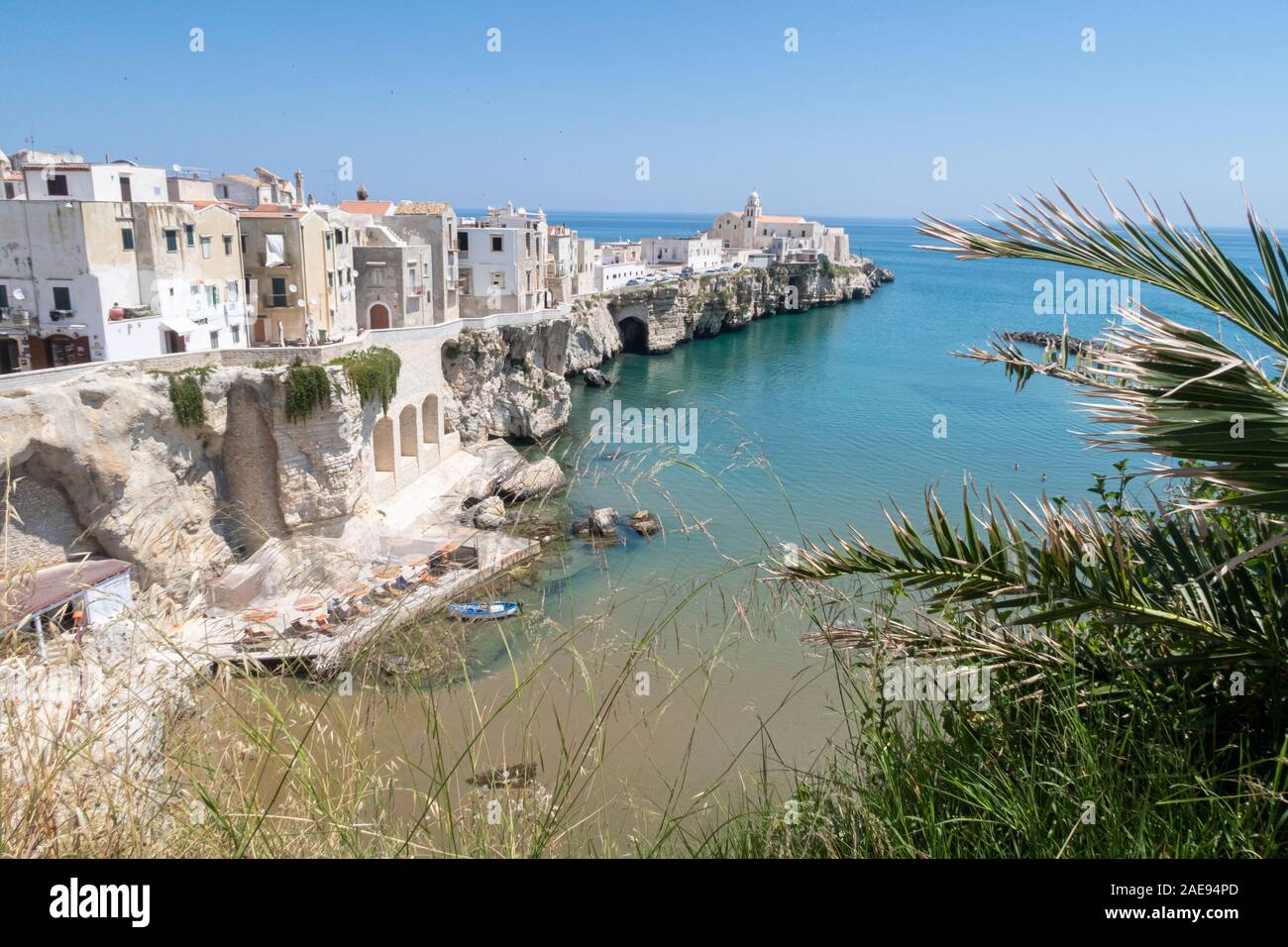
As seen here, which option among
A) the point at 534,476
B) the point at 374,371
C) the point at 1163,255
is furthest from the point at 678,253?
the point at 1163,255

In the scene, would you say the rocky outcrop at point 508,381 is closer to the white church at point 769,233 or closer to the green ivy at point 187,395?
the green ivy at point 187,395

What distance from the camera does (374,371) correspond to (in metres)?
20.3

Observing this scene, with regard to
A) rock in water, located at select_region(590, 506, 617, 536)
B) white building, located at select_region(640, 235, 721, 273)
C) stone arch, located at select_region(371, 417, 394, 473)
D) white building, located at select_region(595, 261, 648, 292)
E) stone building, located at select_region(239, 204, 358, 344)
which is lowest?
rock in water, located at select_region(590, 506, 617, 536)

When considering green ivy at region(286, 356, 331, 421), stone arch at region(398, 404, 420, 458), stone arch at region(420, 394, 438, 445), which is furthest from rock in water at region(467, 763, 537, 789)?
stone arch at region(420, 394, 438, 445)

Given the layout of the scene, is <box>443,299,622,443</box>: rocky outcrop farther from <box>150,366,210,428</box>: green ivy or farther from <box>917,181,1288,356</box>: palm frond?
<box>917,181,1288,356</box>: palm frond

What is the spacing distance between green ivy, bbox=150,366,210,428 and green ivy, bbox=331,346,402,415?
3.07 meters

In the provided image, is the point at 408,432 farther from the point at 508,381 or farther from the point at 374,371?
the point at 508,381

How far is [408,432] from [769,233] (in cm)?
6414

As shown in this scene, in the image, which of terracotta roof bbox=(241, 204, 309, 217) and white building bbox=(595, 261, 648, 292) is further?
white building bbox=(595, 261, 648, 292)

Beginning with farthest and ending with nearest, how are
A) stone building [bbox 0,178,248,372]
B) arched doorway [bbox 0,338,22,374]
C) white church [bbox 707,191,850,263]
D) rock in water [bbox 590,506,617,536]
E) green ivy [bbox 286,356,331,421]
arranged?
white church [bbox 707,191,850,263] → rock in water [bbox 590,506,617,536] → green ivy [bbox 286,356,331,421] → arched doorway [bbox 0,338,22,374] → stone building [bbox 0,178,248,372]

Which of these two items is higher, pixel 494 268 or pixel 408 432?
pixel 494 268

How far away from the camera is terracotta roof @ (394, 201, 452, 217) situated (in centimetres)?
3098

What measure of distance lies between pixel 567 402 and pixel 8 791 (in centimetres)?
3033
